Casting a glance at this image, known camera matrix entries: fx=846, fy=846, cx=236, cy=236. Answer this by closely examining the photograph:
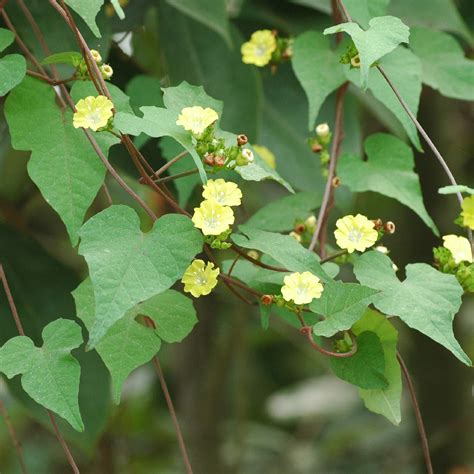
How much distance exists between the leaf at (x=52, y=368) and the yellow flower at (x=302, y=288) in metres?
0.14

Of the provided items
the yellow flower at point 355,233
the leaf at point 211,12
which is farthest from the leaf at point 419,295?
the leaf at point 211,12

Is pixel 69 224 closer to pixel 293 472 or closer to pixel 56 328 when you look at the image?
pixel 56 328

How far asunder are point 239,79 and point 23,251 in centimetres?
33

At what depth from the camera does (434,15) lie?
0.96 meters

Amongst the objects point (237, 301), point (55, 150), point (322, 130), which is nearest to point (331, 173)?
point (322, 130)

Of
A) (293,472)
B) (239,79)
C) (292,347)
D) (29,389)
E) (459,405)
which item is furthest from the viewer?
(292,347)

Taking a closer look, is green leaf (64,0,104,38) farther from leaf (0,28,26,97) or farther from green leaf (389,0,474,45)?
green leaf (389,0,474,45)

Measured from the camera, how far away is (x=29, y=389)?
549 mm

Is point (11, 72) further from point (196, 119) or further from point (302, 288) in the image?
point (302, 288)

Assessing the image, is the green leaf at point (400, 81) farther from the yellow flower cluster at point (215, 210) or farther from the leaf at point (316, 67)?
the yellow flower cluster at point (215, 210)

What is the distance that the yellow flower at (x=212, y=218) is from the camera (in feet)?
1.82

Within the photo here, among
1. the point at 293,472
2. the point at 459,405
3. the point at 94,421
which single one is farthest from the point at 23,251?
the point at 293,472

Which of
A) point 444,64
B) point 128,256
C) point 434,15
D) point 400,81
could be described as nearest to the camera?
point 128,256

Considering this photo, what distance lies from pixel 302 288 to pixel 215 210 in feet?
0.27
